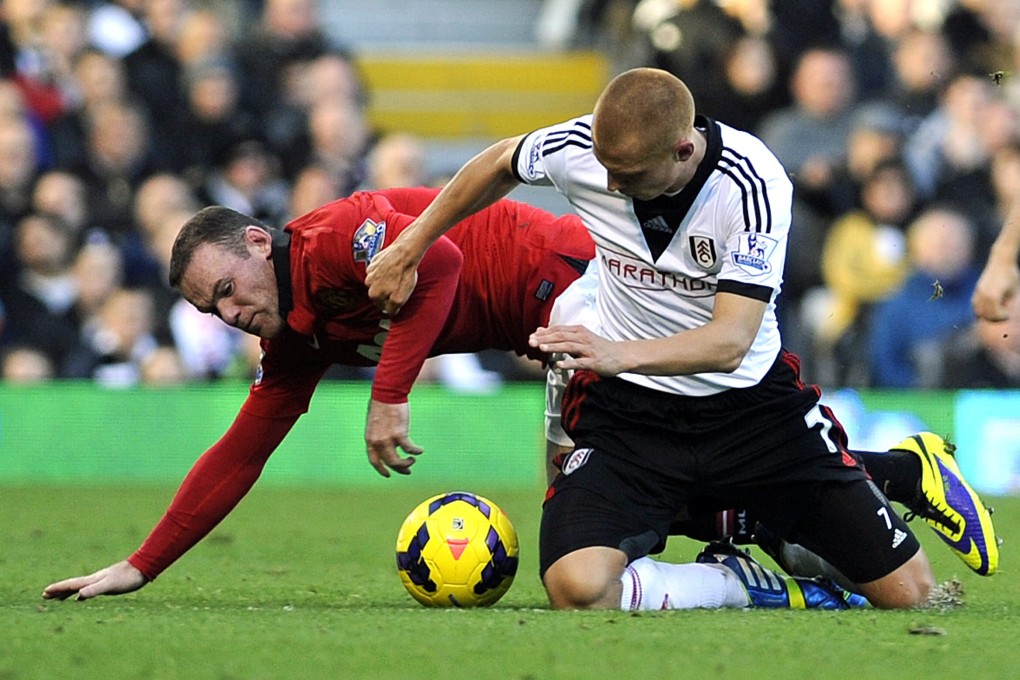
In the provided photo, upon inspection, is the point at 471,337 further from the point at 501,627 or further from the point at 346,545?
the point at 346,545

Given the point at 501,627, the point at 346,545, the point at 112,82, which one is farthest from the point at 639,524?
the point at 112,82

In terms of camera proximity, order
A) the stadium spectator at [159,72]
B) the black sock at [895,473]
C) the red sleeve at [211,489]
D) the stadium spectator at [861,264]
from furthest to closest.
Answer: the stadium spectator at [159,72], the stadium spectator at [861,264], the black sock at [895,473], the red sleeve at [211,489]

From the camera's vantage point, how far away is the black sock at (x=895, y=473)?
5.91 metres

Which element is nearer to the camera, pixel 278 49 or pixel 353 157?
pixel 353 157

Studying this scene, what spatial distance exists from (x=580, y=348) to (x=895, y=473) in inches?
70.0

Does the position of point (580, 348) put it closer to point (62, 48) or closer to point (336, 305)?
point (336, 305)

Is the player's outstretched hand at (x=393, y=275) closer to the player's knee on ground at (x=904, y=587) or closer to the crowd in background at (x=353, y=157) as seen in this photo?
the player's knee on ground at (x=904, y=587)

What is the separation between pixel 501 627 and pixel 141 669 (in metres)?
1.05

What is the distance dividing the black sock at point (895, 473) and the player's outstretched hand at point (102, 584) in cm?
250

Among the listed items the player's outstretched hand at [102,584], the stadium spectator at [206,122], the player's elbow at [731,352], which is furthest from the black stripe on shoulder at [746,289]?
the stadium spectator at [206,122]

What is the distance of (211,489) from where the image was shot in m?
5.77

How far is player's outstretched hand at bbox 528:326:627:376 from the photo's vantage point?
4633 mm

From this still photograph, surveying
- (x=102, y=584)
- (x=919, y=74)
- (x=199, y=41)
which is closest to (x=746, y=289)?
(x=102, y=584)

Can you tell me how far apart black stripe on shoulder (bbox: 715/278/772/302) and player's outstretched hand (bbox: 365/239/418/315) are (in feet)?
3.25
